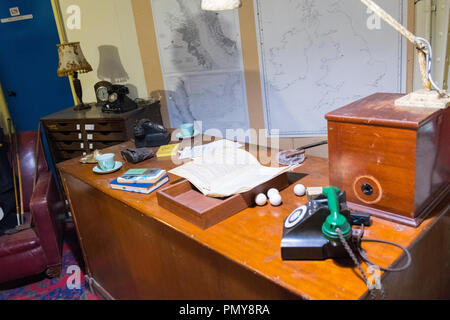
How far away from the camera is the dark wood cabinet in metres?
3.31

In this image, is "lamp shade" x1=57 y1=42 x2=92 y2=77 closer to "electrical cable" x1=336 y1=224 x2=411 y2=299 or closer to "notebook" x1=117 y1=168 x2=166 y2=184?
"notebook" x1=117 y1=168 x2=166 y2=184

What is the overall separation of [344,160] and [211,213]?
47 centimetres

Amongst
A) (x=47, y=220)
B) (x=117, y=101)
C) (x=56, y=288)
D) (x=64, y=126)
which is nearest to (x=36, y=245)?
(x=47, y=220)

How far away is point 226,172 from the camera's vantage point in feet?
5.11

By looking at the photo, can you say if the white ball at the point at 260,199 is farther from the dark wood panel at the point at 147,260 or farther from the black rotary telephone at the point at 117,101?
the black rotary telephone at the point at 117,101

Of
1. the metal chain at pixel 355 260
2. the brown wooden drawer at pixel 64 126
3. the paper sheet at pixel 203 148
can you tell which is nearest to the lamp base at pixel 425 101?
the metal chain at pixel 355 260

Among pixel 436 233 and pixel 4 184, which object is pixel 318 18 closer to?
pixel 436 233

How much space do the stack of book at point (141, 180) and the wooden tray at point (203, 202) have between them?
18 centimetres

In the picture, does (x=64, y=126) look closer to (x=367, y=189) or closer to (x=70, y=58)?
(x=70, y=58)

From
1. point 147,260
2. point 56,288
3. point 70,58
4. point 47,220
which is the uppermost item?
point 70,58

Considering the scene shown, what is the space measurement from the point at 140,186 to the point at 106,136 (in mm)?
1846

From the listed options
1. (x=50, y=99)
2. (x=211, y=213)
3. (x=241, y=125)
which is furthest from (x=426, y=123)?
(x=50, y=99)

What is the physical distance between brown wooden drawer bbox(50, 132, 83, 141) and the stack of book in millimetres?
1913

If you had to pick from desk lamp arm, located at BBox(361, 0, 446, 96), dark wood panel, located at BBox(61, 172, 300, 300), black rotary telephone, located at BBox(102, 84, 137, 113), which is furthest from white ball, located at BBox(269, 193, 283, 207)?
black rotary telephone, located at BBox(102, 84, 137, 113)
